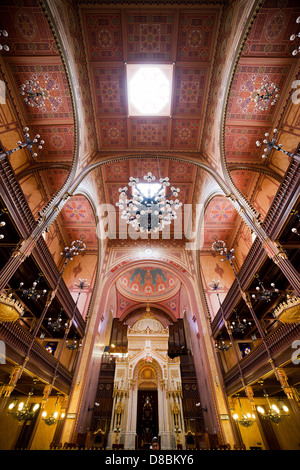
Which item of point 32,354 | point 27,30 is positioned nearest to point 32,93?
point 27,30

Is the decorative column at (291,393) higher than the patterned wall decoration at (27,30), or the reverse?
the patterned wall decoration at (27,30)

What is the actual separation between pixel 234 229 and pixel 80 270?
11.5 meters

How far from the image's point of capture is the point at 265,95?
8.91 m

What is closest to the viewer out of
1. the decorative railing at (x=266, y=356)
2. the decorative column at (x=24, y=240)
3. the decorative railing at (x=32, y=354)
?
the decorative column at (x=24, y=240)

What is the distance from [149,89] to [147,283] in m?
15.3

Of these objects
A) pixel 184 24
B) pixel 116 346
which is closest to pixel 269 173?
pixel 184 24

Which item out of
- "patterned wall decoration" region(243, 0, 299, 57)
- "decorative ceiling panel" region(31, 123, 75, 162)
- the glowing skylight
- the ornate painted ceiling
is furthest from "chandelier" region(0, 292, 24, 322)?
"patterned wall decoration" region(243, 0, 299, 57)

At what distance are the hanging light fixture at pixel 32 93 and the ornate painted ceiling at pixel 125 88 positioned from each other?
28 cm

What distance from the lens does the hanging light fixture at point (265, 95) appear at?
28.0ft

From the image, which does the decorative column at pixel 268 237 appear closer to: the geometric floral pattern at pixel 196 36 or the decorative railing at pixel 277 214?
the decorative railing at pixel 277 214

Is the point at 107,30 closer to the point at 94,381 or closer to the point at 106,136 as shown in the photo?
the point at 106,136

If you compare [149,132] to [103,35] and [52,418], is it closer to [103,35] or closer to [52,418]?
[103,35]

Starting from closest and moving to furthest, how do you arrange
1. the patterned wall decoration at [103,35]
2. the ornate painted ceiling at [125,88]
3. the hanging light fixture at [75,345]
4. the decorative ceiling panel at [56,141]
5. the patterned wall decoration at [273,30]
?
1. the patterned wall decoration at [273,30]
2. the ornate painted ceiling at [125,88]
3. the patterned wall decoration at [103,35]
4. the decorative ceiling panel at [56,141]
5. the hanging light fixture at [75,345]

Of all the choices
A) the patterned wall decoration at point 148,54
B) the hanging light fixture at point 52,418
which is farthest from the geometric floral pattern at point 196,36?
the hanging light fixture at point 52,418
